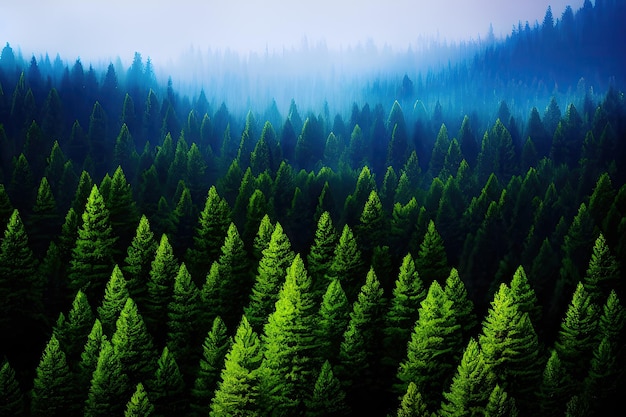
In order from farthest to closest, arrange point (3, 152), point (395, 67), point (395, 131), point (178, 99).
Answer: point (395, 67) < point (178, 99) < point (395, 131) < point (3, 152)

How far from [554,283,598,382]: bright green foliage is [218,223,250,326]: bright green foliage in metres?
23.1

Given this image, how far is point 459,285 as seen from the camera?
140 ft

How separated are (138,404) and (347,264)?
18849mm

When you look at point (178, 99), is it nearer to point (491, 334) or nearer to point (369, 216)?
point (369, 216)

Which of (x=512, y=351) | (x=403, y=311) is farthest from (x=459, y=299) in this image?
(x=512, y=351)

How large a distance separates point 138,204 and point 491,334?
40872 mm

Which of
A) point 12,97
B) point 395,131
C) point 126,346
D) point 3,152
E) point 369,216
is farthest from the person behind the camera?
point 12,97

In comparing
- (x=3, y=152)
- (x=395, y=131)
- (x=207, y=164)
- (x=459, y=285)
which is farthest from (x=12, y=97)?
(x=459, y=285)

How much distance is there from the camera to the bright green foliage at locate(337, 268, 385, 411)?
41500 mm

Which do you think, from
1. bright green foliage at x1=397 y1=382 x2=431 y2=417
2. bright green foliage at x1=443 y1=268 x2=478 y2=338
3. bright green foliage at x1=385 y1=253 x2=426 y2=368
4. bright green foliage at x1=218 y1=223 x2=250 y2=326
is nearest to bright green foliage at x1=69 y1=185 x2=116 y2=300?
bright green foliage at x1=218 y1=223 x2=250 y2=326

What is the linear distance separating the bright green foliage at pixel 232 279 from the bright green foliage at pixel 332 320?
8013 mm

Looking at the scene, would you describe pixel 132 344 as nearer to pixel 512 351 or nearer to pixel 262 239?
pixel 262 239

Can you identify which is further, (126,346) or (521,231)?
(521,231)

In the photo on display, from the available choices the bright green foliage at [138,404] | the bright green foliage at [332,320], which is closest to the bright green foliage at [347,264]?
the bright green foliage at [332,320]
